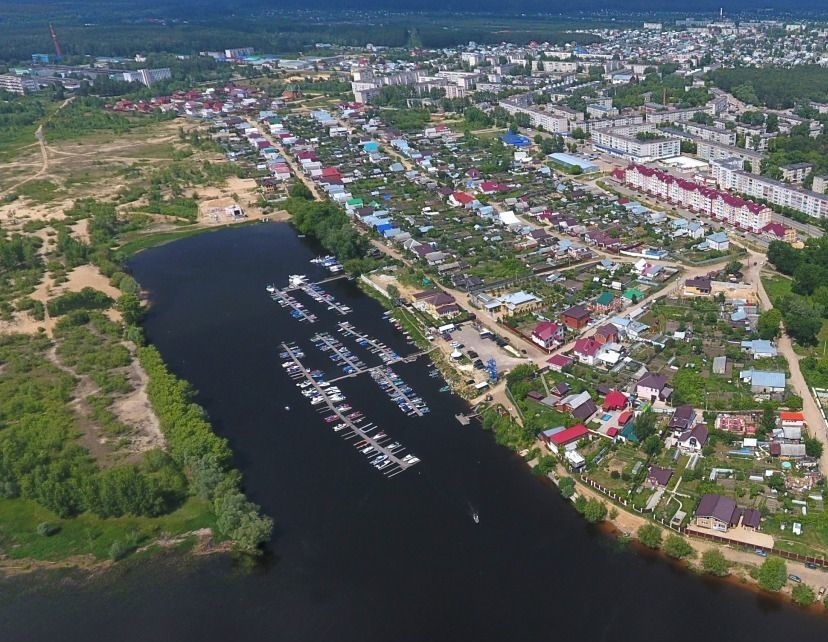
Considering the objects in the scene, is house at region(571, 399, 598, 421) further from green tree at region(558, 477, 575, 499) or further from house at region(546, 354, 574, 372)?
green tree at region(558, 477, 575, 499)

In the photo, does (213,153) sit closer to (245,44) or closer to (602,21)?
(245,44)

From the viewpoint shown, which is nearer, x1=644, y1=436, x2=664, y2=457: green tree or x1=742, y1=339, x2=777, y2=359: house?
x1=644, y1=436, x2=664, y2=457: green tree

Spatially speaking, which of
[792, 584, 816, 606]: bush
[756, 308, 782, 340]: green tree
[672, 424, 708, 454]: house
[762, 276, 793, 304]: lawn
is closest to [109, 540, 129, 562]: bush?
[672, 424, 708, 454]: house

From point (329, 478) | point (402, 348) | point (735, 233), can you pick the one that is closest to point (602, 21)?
point (735, 233)

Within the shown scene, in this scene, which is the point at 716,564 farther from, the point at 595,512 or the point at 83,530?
the point at 83,530

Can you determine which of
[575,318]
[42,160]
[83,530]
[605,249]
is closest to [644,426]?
[575,318]

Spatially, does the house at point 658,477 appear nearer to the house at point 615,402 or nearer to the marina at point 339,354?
the house at point 615,402
